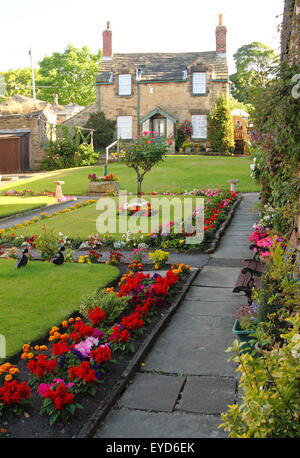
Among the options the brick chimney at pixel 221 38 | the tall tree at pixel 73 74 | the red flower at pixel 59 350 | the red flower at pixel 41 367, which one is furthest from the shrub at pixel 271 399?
the tall tree at pixel 73 74

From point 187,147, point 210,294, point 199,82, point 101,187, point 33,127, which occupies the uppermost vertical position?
point 199,82

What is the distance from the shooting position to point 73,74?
6016cm

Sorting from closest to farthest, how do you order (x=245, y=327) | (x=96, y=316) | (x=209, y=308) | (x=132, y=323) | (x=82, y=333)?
(x=245, y=327)
(x=82, y=333)
(x=132, y=323)
(x=96, y=316)
(x=209, y=308)

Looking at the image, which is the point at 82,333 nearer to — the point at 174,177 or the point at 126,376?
the point at 126,376

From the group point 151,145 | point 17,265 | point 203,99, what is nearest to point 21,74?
point 203,99

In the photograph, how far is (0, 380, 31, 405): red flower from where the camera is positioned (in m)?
4.30

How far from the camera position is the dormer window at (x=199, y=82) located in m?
37.8

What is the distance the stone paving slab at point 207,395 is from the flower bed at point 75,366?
0.78 metres

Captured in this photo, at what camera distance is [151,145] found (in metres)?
15.8

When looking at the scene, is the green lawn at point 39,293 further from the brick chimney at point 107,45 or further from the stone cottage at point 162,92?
the brick chimney at point 107,45

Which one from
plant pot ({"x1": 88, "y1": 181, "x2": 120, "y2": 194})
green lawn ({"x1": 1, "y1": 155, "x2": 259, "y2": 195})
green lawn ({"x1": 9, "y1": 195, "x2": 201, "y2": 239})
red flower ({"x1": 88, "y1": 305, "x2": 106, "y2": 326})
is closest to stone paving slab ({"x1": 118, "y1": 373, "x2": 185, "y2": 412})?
red flower ({"x1": 88, "y1": 305, "x2": 106, "y2": 326})

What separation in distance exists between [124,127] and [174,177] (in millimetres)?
15028

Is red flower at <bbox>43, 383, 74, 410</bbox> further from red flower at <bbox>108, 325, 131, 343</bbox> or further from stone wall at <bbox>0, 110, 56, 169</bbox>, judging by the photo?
stone wall at <bbox>0, 110, 56, 169</bbox>

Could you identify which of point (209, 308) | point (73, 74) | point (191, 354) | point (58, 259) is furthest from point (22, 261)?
point (73, 74)
